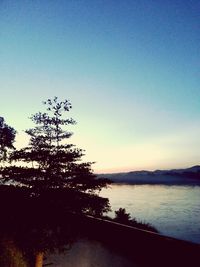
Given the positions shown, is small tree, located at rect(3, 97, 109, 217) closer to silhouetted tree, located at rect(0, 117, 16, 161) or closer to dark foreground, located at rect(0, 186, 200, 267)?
dark foreground, located at rect(0, 186, 200, 267)

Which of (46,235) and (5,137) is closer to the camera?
(46,235)

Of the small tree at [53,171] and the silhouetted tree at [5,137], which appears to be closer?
the small tree at [53,171]

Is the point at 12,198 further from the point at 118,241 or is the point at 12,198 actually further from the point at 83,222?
the point at 118,241

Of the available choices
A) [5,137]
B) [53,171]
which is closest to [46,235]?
[53,171]

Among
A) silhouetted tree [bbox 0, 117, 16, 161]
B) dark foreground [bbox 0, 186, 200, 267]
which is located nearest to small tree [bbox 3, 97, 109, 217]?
dark foreground [bbox 0, 186, 200, 267]

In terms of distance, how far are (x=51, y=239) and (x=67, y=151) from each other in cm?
332

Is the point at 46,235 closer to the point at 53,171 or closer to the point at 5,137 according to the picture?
the point at 53,171

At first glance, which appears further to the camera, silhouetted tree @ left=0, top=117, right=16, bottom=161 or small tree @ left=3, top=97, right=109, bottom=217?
silhouetted tree @ left=0, top=117, right=16, bottom=161

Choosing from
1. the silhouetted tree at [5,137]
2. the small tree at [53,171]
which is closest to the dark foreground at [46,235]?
the small tree at [53,171]

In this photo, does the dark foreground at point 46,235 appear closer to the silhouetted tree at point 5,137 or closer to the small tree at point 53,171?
the small tree at point 53,171

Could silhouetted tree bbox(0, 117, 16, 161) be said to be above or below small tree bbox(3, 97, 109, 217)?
above

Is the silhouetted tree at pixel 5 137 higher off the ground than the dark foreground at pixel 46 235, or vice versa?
the silhouetted tree at pixel 5 137

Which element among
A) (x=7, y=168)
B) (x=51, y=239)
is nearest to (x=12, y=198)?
(x=7, y=168)

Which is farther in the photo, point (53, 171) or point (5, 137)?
point (5, 137)
